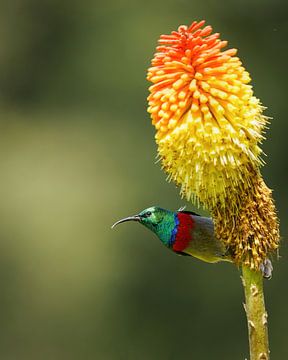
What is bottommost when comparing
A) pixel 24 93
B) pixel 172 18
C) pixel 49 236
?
pixel 49 236

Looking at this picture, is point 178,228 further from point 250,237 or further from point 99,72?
point 99,72

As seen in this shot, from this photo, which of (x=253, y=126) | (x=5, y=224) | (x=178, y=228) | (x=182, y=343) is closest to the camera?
(x=253, y=126)

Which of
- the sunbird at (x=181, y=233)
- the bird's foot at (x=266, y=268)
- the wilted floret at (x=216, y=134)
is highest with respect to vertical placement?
the wilted floret at (x=216, y=134)

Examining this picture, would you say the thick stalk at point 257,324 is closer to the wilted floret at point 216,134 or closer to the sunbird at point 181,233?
the wilted floret at point 216,134

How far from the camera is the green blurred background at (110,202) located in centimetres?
708

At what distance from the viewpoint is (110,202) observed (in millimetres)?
7414

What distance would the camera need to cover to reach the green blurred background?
23.2ft

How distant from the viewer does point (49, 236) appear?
24.4 feet

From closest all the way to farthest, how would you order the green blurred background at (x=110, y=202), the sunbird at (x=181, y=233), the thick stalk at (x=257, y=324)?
the thick stalk at (x=257, y=324), the sunbird at (x=181, y=233), the green blurred background at (x=110, y=202)

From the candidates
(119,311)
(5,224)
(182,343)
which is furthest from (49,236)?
(182,343)

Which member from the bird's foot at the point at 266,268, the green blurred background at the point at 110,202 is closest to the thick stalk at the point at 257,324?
the bird's foot at the point at 266,268

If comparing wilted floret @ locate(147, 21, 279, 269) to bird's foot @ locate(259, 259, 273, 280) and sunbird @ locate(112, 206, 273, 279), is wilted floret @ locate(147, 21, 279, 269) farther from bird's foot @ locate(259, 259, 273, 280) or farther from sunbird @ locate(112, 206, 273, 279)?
sunbird @ locate(112, 206, 273, 279)

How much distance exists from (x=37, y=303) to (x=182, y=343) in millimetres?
1375

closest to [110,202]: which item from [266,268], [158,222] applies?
[158,222]
